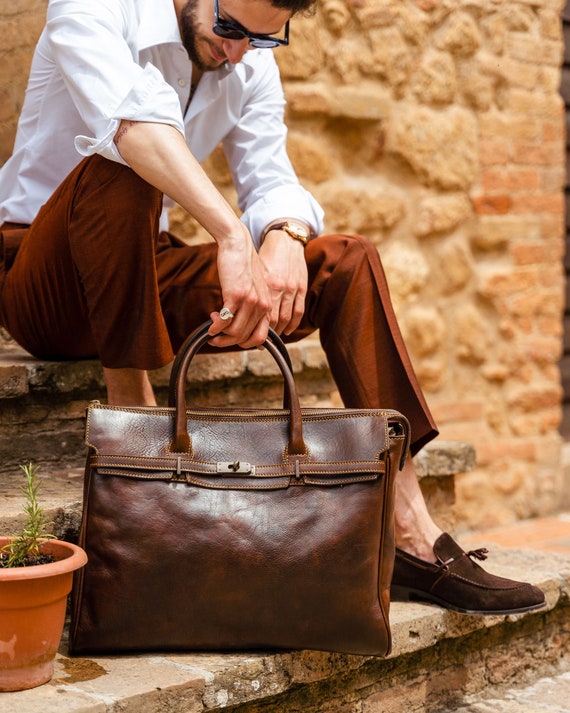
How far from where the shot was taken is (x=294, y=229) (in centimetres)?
206

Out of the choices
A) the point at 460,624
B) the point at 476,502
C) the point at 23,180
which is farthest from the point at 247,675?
the point at 476,502

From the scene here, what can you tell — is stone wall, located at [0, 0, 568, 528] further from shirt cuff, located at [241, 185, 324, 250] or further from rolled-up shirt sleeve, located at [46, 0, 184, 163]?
rolled-up shirt sleeve, located at [46, 0, 184, 163]

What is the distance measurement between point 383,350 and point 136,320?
48 cm

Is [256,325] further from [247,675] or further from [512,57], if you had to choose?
[512,57]

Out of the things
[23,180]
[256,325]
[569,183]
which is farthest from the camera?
[569,183]

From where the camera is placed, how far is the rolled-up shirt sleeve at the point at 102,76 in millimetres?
1756

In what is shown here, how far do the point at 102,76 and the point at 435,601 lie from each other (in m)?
1.20

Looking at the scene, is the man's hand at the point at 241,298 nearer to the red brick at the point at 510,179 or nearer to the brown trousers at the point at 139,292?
the brown trousers at the point at 139,292

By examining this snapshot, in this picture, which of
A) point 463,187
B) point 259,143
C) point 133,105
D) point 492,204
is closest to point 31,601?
point 133,105

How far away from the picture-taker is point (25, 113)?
2.21 meters

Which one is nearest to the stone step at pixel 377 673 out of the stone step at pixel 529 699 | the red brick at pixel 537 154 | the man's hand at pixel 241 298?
the stone step at pixel 529 699

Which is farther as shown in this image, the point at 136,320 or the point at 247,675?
the point at 136,320

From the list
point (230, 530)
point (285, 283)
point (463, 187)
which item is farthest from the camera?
point (463, 187)

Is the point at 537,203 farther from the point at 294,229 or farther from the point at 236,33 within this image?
the point at 236,33
